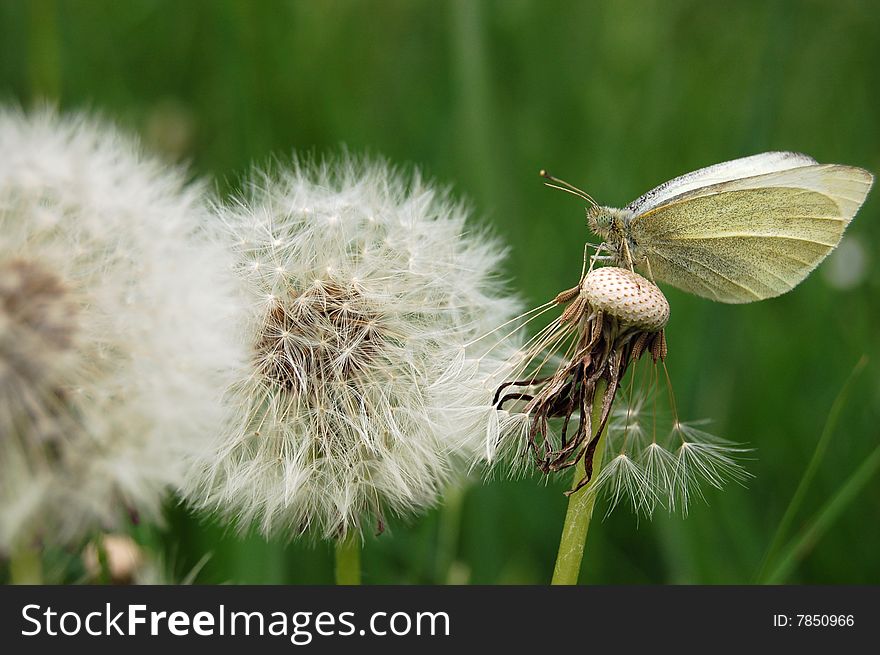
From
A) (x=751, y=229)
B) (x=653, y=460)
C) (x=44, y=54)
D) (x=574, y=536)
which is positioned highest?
(x=44, y=54)

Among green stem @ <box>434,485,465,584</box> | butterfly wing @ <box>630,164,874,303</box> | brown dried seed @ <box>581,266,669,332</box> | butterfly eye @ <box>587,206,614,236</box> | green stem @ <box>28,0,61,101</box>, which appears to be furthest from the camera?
green stem @ <box>28,0,61,101</box>

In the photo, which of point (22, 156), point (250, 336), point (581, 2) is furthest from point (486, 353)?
point (581, 2)

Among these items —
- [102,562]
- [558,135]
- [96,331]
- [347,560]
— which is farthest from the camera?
[558,135]

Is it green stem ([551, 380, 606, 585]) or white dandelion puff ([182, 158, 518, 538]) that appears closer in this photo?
green stem ([551, 380, 606, 585])

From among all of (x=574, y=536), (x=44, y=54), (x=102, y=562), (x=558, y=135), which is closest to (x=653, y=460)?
(x=574, y=536)

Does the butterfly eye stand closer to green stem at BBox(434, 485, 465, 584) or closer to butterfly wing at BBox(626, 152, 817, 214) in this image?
butterfly wing at BBox(626, 152, 817, 214)

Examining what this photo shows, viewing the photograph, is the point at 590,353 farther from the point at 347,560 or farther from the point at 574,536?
the point at 347,560

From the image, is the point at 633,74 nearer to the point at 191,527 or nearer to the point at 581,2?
the point at 581,2

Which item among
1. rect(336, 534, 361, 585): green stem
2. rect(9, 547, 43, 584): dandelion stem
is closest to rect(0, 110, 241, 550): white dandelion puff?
rect(9, 547, 43, 584): dandelion stem
